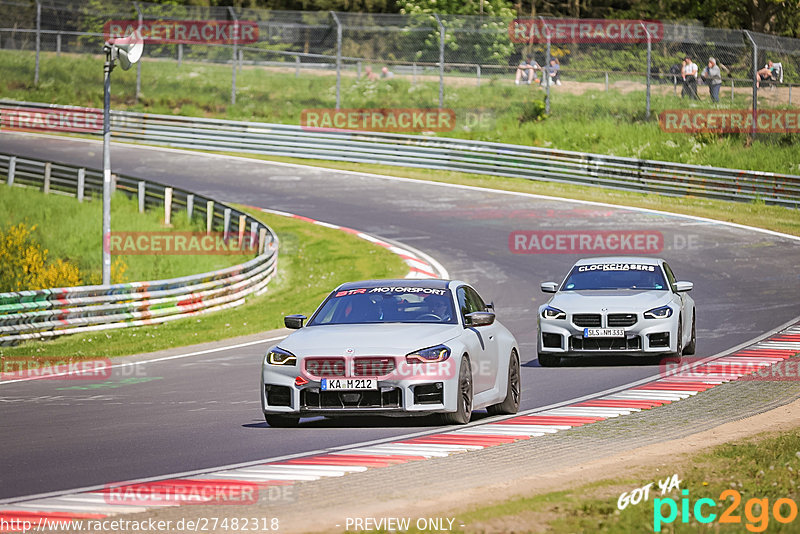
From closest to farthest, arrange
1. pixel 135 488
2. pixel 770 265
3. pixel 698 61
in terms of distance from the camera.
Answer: pixel 135 488 → pixel 770 265 → pixel 698 61

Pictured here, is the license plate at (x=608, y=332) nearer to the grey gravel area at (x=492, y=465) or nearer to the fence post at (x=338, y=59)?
the grey gravel area at (x=492, y=465)

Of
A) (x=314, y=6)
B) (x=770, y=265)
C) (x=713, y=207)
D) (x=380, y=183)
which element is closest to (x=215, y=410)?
(x=770, y=265)

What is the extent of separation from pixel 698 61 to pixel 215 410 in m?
29.3

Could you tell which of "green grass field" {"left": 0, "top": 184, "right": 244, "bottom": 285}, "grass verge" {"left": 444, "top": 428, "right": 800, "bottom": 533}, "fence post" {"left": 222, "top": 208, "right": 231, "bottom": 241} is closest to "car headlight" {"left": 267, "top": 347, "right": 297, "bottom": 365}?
"grass verge" {"left": 444, "top": 428, "right": 800, "bottom": 533}

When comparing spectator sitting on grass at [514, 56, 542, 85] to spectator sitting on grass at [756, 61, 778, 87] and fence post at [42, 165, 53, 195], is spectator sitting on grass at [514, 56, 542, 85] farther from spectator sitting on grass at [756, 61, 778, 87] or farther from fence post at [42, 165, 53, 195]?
fence post at [42, 165, 53, 195]

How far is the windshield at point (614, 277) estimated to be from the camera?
17.4 meters

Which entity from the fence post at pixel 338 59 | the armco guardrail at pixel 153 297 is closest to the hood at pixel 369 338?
the armco guardrail at pixel 153 297

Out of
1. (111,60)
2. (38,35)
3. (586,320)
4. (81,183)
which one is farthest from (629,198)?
(38,35)

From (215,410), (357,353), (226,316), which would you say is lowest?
(226,316)

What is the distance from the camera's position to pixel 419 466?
969 cm

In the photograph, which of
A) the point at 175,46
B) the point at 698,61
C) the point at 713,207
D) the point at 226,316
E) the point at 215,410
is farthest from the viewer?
the point at 175,46

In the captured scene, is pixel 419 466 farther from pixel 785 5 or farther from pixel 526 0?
pixel 526 0

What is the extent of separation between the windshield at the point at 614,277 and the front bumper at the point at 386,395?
21.9 feet

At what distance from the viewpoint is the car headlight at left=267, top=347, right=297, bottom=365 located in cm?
1121
